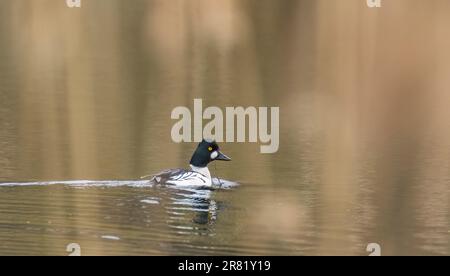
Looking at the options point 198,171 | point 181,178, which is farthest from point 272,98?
point 181,178

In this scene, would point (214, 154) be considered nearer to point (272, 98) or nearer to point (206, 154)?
point (206, 154)

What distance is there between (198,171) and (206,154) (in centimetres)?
32

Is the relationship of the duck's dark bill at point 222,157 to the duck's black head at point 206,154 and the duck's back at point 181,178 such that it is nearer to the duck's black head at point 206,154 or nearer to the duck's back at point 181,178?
the duck's black head at point 206,154

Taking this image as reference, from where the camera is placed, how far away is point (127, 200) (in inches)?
426

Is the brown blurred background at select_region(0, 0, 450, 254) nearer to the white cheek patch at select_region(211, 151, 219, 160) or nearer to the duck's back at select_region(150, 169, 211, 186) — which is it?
the white cheek patch at select_region(211, 151, 219, 160)

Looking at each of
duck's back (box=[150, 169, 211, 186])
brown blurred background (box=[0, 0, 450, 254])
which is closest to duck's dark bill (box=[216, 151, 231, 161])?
brown blurred background (box=[0, 0, 450, 254])

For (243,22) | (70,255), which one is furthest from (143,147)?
(243,22)

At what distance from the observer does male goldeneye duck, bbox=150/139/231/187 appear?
11.6 m

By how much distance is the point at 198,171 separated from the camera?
12.2 meters

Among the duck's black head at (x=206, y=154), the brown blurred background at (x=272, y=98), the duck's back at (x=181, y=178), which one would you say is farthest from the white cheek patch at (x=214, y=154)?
the duck's back at (x=181, y=178)

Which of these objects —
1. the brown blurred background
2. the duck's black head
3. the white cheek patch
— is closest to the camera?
the brown blurred background

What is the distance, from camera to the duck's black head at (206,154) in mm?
12344

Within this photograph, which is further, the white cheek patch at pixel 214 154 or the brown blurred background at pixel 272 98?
the white cheek patch at pixel 214 154
